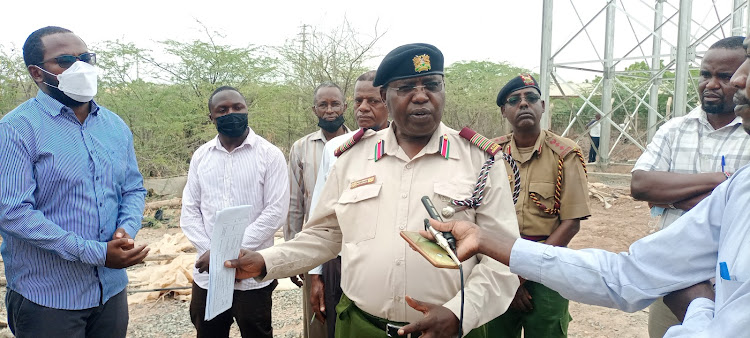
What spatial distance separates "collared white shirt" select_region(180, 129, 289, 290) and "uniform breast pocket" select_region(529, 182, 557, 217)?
1706 mm

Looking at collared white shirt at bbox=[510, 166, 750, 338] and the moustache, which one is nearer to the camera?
collared white shirt at bbox=[510, 166, 750, 338]

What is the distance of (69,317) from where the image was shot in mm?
2479

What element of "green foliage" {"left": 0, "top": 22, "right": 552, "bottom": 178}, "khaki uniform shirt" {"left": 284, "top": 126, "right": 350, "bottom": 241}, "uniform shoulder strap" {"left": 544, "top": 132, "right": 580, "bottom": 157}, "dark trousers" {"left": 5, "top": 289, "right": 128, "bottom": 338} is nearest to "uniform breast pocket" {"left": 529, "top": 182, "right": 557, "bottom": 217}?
"uniform shoulder strap" {"left": 544, "top": 132, "right": 580, "bottom": 157}

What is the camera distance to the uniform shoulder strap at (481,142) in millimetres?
2160

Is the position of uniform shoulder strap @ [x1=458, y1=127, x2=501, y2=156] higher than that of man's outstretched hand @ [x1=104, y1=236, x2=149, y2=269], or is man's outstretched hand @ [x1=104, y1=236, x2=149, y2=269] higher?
uniform shoulder strap @ [x1=458, y1=127, x2=501, y2=156]

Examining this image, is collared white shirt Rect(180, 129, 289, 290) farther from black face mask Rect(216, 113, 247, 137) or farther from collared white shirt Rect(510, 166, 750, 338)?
collared white shirt Rect(510, 166, 750, 338)

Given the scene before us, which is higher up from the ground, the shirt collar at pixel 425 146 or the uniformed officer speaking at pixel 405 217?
the shirt collar at pixel 425 146

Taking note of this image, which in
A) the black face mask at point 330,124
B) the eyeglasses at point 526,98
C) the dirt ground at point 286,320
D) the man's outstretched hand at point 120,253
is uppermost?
the eyeglasses at point 526,98

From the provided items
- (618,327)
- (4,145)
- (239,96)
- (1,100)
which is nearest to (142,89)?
(1,100)

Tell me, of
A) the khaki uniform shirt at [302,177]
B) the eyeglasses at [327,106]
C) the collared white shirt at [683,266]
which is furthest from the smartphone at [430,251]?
the eyeglasses at [327,106]

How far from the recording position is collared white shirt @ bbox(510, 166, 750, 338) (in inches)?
49.0

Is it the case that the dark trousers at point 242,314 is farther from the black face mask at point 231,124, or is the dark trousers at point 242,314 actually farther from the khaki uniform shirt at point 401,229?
the khaki uniform shirt at point 401,229

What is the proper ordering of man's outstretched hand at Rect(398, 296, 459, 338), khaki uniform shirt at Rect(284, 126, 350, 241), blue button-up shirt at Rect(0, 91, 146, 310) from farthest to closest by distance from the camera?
khaki uniform shirt at Rect(284, 126, 350, 241), blue button-up shirt at Rect(0, 91, 146, 310), man's outstretched hand at Rect(398, 296, 459, 338)

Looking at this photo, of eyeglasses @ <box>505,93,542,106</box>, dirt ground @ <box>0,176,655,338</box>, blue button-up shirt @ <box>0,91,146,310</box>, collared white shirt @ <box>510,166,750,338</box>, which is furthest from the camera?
dirt ground @ <box>0,176,655,338</box>
